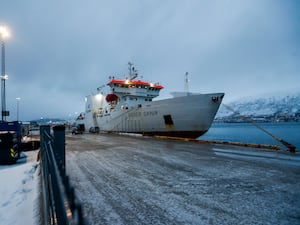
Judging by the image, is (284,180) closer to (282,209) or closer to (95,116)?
(282,209)

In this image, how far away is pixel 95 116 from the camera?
115 feet

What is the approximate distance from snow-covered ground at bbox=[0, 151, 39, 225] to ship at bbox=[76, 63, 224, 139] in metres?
13.1

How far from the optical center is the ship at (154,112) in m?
16.8

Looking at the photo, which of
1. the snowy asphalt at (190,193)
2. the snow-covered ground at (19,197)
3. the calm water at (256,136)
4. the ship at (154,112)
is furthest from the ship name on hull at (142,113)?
the calm water at (256,136)

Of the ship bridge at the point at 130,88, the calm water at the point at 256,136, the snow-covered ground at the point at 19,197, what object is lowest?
the calm water at the point at 256,136

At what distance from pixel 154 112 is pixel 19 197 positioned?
610 inches

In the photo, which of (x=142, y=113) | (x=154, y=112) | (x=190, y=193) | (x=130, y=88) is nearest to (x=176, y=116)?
(x=154, y=112)

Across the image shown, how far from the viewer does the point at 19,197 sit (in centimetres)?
436

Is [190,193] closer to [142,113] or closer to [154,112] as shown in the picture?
[154,112]

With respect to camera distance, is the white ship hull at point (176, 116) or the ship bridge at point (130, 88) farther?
the ship bridge at point (130, 88)

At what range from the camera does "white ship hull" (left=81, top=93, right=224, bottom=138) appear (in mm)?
16578

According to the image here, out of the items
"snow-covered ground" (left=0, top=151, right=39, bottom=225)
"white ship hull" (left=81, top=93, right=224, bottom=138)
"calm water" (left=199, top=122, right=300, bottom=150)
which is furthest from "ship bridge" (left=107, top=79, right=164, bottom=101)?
"snow-covered ground" (left=0, top=151, right=39, bottom=225)

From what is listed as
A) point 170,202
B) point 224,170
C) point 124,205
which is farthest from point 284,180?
point 124,205

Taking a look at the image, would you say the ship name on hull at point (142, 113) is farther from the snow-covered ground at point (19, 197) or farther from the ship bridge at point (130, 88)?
the snow-covered ground at point (19, 197)
